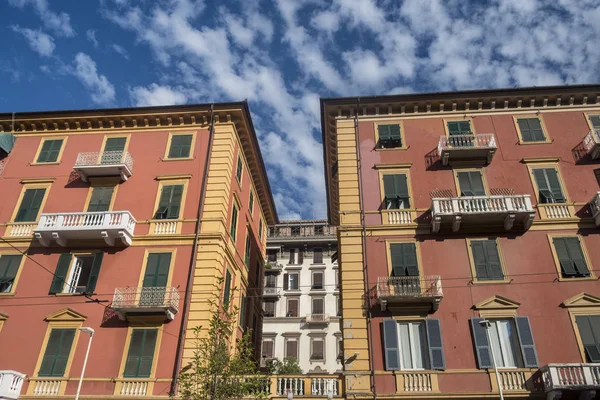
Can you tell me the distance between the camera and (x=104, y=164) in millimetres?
26938

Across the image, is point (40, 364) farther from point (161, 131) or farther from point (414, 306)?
point (414, 306)

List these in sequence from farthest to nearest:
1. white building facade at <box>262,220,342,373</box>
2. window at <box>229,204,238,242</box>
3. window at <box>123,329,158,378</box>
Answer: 1. white building facade at <box>262,220,342,373</box>
2. window at <box>229,204,238,242</box>
3. window at <box>123,329,158,378</box>

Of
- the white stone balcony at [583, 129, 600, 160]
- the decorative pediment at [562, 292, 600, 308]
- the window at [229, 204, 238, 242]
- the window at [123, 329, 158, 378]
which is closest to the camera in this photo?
the window at [123, 329, 158, 378]

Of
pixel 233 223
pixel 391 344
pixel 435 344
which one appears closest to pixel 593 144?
pixel 435 344

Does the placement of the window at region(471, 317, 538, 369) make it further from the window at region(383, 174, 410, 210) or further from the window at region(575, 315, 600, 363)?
the window at region(383, 174, 410, 210)

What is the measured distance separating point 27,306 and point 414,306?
62.6ft

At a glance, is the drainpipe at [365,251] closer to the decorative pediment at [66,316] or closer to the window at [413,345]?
the window at [413,345]

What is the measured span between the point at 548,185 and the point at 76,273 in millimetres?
25319

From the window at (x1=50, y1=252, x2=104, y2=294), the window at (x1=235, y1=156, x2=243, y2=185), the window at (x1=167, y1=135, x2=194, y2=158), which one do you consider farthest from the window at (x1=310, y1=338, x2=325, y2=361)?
the window at (x1=50, y1=252, x2=104, y2=294)

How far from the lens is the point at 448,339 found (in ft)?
71.3

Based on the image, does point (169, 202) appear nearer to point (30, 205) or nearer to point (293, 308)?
point (30, 205)

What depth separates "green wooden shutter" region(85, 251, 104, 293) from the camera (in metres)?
24.0

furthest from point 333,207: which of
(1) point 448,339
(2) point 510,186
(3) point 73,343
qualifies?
(3) point 73,343

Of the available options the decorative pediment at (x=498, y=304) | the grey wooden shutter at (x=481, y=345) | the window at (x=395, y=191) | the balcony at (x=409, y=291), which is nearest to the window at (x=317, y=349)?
the window at (x=395, y=191)
